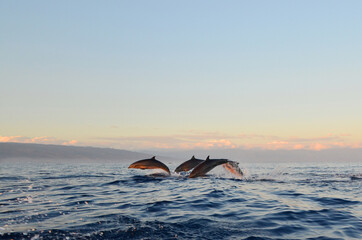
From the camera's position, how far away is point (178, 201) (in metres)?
12.3

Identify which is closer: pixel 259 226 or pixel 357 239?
pixel 357 239

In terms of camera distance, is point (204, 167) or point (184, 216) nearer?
point (184, 216)

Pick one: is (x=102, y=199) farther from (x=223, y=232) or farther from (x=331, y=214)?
(x=331, y=214)

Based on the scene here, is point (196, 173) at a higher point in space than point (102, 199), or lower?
higher

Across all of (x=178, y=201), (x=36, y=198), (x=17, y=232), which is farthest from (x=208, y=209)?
(x=36, y=198)

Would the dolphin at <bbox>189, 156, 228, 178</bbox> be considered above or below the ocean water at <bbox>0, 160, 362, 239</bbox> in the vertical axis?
above

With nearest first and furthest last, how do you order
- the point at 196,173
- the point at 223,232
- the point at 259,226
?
1. the point at 223,232
2. the point at 259,226
3. the point at 196,173

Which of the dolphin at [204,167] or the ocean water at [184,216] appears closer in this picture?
the ocean water at [184,216]

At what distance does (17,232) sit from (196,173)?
978cm

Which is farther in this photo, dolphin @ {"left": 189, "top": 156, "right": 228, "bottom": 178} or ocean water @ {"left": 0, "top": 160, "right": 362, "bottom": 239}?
dolphin @ {"left": 189, "top": 156, "right": 228, "bottom": 178}

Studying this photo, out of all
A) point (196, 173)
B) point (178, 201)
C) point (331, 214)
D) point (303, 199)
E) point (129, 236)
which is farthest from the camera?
point (196, 173)

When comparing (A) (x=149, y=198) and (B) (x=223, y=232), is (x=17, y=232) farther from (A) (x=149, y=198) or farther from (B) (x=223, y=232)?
(A) (x=149, y=198)

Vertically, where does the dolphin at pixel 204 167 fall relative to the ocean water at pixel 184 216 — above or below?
above

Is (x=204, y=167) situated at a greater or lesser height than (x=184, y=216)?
greater
